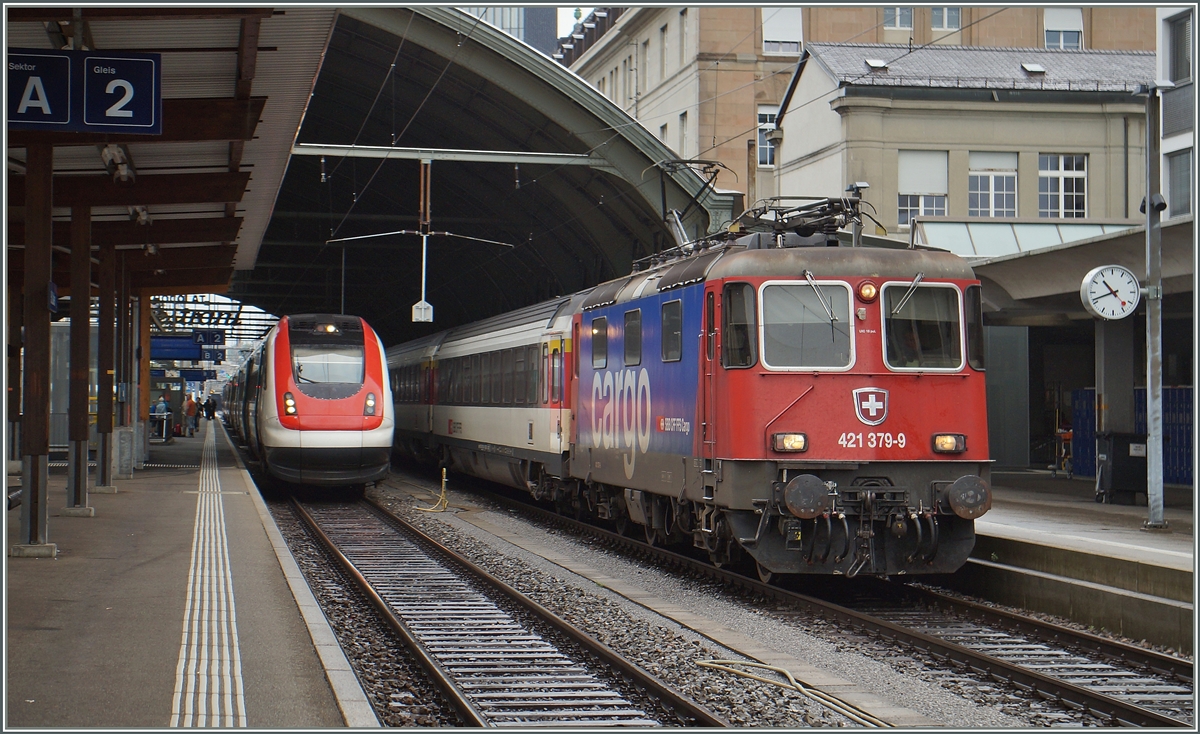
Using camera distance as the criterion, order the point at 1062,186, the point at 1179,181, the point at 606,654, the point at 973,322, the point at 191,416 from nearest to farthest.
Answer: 1. the point at 606,654
2. the point at 973,322
3. the point at 1179,181
4. the point at 1062,186
5. the point at 191,416

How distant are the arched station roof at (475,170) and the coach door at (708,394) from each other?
1038 cm

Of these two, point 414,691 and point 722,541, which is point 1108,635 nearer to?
point 722,541

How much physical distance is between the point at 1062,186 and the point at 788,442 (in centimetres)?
2790

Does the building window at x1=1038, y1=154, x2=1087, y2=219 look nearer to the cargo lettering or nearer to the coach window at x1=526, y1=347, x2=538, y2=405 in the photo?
the coach window at x1=526, y1=347, x2=538, y2=405

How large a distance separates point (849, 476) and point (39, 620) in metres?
6.69

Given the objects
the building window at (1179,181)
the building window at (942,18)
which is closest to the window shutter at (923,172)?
the building window at (1179,181)

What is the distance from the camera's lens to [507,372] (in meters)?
22.7

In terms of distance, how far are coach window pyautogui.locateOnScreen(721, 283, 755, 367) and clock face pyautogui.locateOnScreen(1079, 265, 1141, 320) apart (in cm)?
648

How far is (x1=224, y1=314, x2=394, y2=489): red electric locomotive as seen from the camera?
21156mm

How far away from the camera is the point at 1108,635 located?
1037cm

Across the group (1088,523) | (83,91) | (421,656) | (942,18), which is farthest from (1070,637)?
(942,18)

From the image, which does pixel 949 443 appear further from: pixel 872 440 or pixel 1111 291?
pixel 1111 291

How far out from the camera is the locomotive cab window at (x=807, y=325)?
11.5 meters

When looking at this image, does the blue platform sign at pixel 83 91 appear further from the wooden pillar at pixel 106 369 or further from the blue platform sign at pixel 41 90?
the wooden pillar at pixel 106 369
